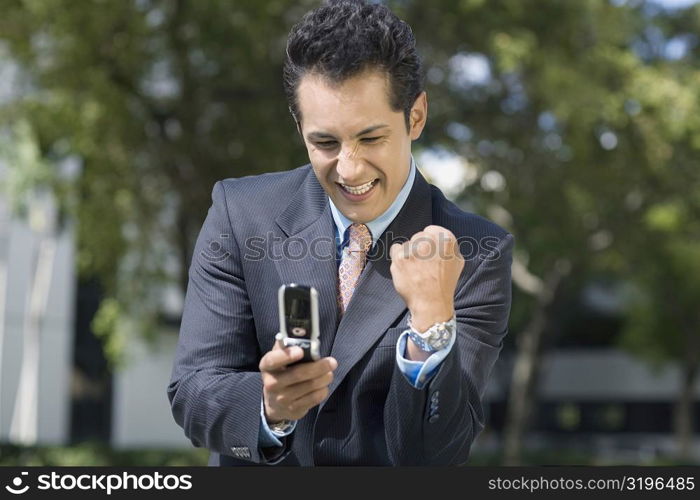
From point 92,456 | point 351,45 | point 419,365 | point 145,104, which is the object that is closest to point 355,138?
point 351,45

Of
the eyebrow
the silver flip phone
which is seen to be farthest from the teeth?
the silver flip phone

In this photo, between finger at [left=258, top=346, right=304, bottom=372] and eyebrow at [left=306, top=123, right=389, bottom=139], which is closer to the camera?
finger at [left=258, top=346, right=304, bottom=372]

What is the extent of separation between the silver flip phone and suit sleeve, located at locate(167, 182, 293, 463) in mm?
339

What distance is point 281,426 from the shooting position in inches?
88.5

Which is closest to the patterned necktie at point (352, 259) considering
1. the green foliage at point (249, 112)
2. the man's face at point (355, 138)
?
the man's face at point (355, 138)

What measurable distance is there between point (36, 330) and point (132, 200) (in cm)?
1219

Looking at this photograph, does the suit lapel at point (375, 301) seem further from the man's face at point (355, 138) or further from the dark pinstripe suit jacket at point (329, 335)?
the man's face at point (355, 138)

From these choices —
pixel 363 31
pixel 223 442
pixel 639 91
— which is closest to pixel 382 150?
pixel 363 31

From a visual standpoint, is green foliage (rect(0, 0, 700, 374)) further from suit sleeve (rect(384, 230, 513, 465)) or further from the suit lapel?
suit sleeve (rect(384, 230, 513, 465))

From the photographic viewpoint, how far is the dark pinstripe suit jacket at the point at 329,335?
2258mm

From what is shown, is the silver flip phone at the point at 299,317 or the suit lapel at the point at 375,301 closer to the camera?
the silver flip phone at the point at 299,317

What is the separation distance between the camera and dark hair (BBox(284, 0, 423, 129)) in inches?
89.4

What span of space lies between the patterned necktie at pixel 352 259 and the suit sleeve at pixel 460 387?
0.27m

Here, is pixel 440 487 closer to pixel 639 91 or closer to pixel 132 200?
pixel 639 91
